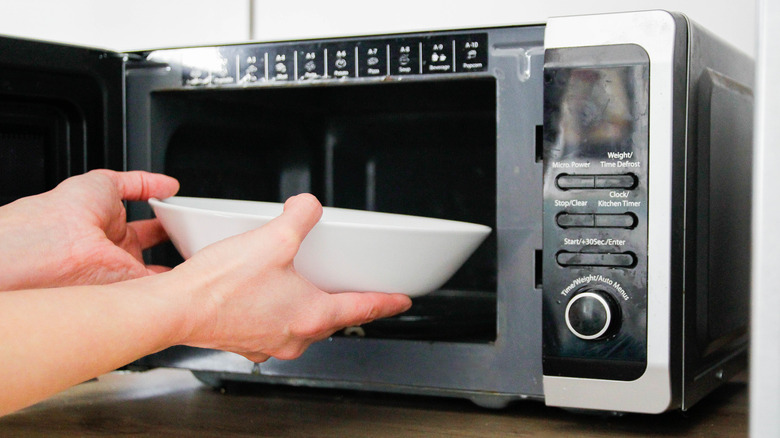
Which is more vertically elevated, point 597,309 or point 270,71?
point 270,71

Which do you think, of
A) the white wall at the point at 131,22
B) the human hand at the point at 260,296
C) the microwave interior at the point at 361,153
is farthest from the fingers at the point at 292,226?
the white wall at the point at 131,22

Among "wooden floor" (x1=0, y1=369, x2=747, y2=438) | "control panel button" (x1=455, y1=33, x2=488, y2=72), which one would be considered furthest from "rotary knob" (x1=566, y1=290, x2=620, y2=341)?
"control panel button" (x1=455, y1=33, x2=488, y2=72)

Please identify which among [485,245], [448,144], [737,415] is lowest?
[737,415]

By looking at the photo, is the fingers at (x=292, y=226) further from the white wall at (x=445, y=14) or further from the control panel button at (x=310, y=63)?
the white wall at (x=445, y=14)

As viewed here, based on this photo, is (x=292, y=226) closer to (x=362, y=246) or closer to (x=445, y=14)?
(x=362, y=246)

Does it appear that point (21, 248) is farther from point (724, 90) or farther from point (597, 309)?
point (724, 90)

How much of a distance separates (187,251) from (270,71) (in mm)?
183

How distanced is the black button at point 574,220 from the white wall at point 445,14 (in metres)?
0.39

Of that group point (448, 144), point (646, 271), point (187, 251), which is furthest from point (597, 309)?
point (448, 144)

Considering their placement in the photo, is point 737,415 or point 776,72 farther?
point 737,415

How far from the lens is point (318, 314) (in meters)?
0.60

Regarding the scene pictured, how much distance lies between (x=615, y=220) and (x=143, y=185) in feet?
1.31

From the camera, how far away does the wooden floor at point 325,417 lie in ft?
2.21

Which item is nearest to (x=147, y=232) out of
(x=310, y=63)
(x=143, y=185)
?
(x=143, y=185)
